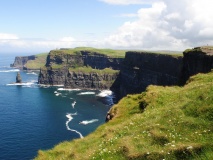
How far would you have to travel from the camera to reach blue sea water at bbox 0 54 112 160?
306 ft

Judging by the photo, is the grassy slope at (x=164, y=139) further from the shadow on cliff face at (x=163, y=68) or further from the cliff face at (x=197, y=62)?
the shadow on cliff face at (x=163, y=68)

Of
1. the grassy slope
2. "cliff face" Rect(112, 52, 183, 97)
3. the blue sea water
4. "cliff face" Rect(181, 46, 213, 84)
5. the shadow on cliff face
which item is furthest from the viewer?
"cliff face" Rect(112, 52, 183, 97)

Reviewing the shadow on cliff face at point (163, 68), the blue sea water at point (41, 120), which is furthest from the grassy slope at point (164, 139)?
the blue sea water at point (41, 120)

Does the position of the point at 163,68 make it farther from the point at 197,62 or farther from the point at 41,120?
the point at 197,62

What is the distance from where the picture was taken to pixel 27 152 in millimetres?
87062

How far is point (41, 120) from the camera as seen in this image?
419 ft

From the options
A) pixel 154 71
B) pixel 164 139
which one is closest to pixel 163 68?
pixel 154 71

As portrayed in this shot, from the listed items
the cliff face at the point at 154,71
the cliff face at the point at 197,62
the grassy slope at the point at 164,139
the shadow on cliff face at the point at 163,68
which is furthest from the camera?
the cliff face at the point at 154,71

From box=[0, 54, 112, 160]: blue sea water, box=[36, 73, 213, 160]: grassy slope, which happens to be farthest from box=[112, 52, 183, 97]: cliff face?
box=[36, 73, 213, 160]: grassy slope

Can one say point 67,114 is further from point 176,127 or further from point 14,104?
point 176,127

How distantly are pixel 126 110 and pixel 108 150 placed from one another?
15983mm

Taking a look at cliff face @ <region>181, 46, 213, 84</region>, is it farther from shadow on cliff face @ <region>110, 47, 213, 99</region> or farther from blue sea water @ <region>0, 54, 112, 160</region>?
blue sea water @ <region>0, 54, 112, 160</region>

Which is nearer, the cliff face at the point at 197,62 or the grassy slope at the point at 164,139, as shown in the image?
the grassy slope at the point at 164,139

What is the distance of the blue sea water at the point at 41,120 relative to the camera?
9325 cm
